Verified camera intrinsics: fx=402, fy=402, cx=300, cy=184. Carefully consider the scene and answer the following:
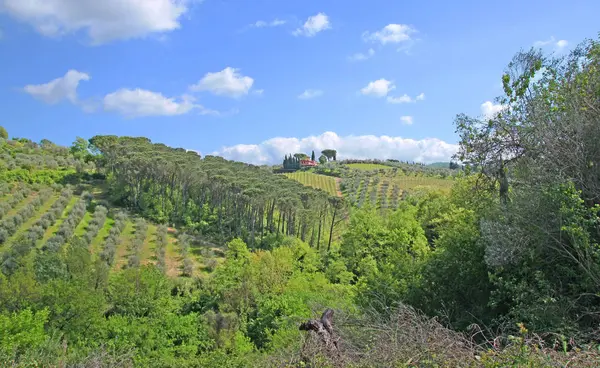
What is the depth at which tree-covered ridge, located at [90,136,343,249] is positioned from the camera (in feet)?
195

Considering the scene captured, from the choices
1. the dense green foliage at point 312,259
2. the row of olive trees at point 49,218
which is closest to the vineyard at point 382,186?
the dense green foliage at point 312,259

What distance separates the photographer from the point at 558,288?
873 cm

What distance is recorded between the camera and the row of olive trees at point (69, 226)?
43.2m

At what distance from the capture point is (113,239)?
4934 centimetres

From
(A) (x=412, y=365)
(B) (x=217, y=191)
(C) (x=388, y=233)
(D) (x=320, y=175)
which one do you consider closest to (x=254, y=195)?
(B) (x=217, y=191)

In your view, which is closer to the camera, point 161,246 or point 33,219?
point 161,246

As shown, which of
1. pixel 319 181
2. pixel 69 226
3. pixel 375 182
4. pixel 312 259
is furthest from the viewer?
pixel 319 181

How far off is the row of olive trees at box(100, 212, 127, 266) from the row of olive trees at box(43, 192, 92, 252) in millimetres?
4221

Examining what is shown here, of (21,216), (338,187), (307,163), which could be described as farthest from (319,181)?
(21,216)

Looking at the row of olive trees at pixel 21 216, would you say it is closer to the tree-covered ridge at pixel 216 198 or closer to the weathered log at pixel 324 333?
the tree-covered ridge at pixel 216 198

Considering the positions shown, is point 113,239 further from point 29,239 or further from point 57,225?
point 29,239

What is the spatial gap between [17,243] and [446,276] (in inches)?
1749

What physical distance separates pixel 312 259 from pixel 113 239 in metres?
26.4

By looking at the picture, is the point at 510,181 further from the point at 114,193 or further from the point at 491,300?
the point at 114,193
